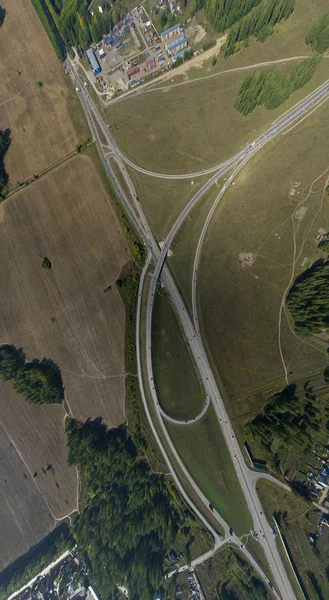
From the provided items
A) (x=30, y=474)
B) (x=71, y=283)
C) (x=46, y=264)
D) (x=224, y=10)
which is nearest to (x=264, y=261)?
(x=71, y=283)

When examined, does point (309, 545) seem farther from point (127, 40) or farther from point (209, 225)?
point (127, 40)

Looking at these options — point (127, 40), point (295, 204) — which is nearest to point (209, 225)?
point (295, 204)

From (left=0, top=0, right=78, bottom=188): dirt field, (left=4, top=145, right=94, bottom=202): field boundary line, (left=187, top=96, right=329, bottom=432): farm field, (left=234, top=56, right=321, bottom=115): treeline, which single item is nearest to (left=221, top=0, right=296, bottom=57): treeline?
A: (left=234, top=56, right=321, bottom=115): treeline

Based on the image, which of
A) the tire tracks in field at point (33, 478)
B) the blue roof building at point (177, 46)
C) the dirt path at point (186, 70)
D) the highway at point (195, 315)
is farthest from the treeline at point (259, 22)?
the tire tracks in field at point (33, 478)

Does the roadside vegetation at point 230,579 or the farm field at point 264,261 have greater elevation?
the farm field at point 264,261

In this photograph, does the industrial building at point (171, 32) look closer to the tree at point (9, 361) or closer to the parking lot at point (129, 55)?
the parking lot at point (129, 55)

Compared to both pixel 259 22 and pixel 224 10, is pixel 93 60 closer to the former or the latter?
pixel 224 10

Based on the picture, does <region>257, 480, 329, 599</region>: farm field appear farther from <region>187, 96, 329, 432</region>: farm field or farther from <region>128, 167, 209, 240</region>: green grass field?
<region>128, 167, 209, 240</region>: green grass field
